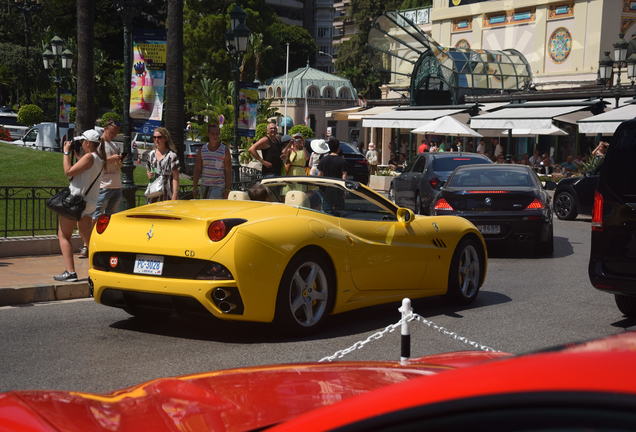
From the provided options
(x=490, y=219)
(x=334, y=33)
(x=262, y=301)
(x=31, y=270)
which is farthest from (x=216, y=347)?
(x=334, y=33)

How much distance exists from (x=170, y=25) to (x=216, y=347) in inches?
617

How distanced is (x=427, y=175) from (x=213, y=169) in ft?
27.6

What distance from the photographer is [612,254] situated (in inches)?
350

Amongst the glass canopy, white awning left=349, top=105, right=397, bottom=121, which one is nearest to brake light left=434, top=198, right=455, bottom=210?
the glass canopy

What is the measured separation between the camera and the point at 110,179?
12.6 m

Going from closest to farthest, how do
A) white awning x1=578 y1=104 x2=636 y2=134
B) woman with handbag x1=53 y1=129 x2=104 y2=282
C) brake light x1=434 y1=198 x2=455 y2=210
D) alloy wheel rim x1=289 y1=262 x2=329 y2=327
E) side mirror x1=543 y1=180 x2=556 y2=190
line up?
alloy wheel rim x1=289 y1=262 x2=329 y2=327, woman with handbag x1=53 y1=129 x2=104 y2=282, brake light x1=434 y1=198 x2=455 y2=210, white awning x1=578 y1=104 x2=636 y2=134, side mirror x1=543 y1=180 x2=556 y2=190

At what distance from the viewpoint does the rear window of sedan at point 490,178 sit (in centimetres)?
1595

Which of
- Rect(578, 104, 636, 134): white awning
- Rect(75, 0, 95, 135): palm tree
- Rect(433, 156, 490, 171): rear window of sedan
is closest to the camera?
Rect(433, 156, 490, 171): rear window of sedan

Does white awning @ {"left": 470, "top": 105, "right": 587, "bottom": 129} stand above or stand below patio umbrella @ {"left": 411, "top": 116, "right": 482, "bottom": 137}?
above

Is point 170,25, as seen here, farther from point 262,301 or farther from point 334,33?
point 334,33

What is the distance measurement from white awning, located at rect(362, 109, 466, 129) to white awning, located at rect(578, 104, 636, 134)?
10.0 meters

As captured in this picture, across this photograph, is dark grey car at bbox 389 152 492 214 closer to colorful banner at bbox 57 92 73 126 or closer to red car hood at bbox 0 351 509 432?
red car hood at bbox 0 351 509 432

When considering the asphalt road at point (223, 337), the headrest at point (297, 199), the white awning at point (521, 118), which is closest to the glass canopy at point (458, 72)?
the white awning at point (521, 118)

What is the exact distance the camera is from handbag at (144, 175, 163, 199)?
12.5 meters
